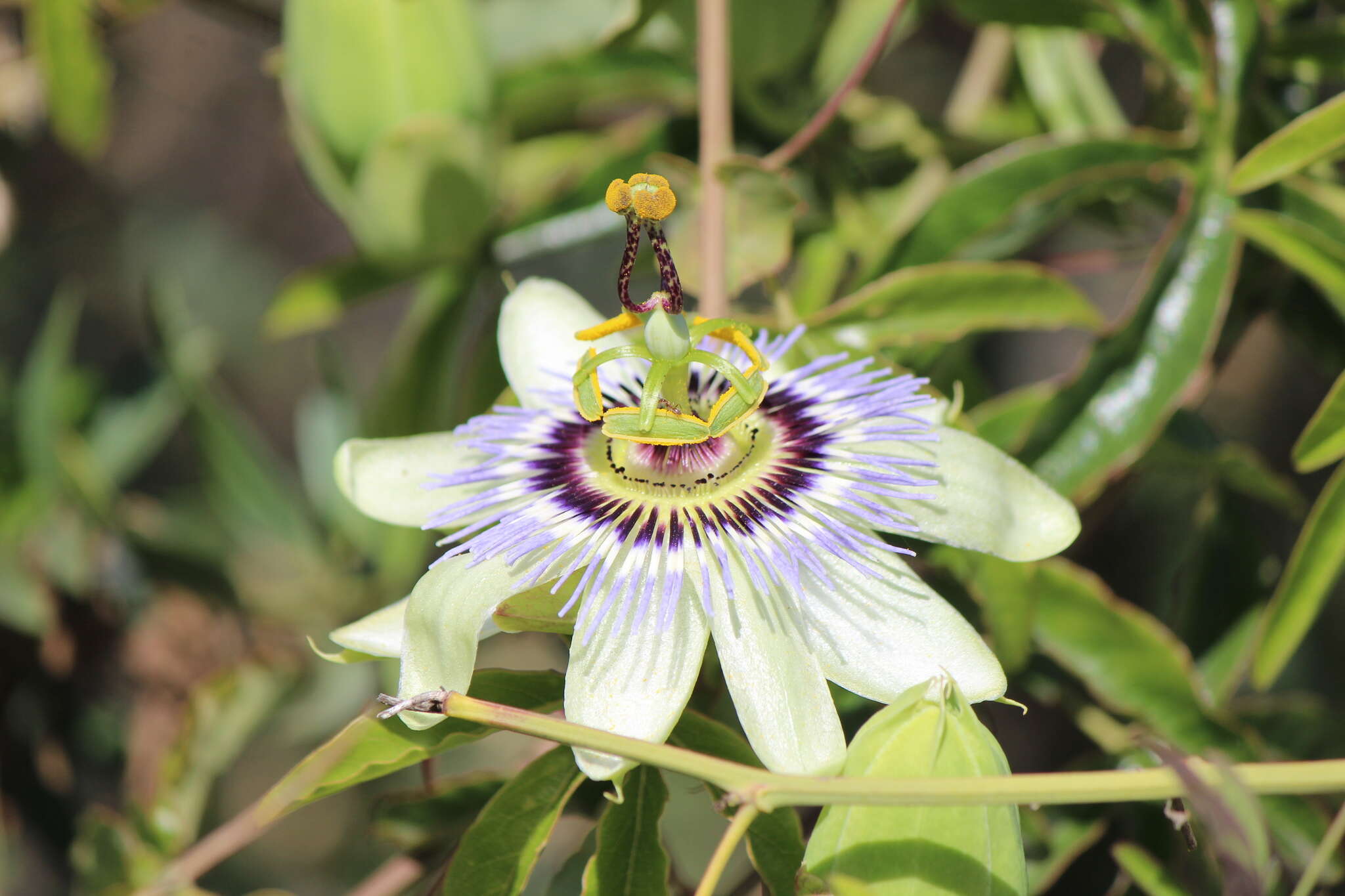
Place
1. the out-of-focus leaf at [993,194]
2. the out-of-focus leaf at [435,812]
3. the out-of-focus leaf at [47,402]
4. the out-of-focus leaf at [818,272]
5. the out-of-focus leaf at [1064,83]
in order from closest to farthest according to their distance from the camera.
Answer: the out-of-focus leaf at [435,812]
the out-of-focus leaf at [993,194]
the out-of-focus leaf at [818,272]
the out-of-focus leaf at [1064,83]
the out-of-focus leaf at [47,402]

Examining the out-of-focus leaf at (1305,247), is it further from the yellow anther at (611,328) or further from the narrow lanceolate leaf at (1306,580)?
the yellow anther at (611,328)

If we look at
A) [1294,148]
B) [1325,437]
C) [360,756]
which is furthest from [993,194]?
[360,756]

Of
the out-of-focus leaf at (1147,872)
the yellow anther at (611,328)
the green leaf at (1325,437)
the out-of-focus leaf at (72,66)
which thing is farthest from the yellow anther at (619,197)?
the out-of-focus leaf at (72,66)

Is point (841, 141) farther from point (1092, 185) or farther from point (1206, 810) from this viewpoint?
point (1206, 810)

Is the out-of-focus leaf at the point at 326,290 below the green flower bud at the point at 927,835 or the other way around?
the other way around

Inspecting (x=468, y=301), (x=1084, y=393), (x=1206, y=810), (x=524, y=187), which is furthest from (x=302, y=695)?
(x=1206, y=810)

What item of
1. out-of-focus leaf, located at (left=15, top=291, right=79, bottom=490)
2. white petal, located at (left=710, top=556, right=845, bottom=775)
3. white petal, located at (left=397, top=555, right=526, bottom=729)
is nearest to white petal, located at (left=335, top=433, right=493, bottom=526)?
white petal, located at (left=397, top=555, right=526, bottom=729)
